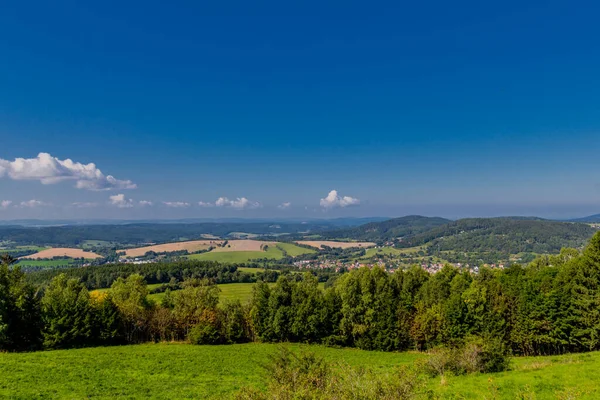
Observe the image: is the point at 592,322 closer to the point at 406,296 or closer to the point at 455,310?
the point at 455,310

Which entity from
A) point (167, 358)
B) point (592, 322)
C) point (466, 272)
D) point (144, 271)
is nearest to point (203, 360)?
point (167, 358)

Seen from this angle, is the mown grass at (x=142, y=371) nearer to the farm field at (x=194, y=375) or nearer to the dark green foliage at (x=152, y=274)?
the farm field at (x=194, y=375)

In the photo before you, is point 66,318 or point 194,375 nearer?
point 194,375

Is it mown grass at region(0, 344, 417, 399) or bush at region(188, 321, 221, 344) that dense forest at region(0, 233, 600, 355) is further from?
mown grass at region(0, 344, 417, 399)

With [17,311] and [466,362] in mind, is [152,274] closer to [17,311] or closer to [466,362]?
[17,311]

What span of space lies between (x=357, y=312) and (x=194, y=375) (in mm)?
22786

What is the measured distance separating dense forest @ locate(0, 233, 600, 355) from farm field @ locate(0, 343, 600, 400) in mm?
4069

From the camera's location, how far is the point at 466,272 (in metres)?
42.2

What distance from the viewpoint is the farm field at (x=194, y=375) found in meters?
16.6

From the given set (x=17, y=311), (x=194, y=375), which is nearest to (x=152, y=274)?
(x=17, y=311)

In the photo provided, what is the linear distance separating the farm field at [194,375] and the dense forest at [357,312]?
4.07 metres

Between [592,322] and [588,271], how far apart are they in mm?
5310

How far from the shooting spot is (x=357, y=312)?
137 ft

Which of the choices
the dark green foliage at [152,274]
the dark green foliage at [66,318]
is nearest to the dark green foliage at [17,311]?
the dark green foliage at [66,318]
